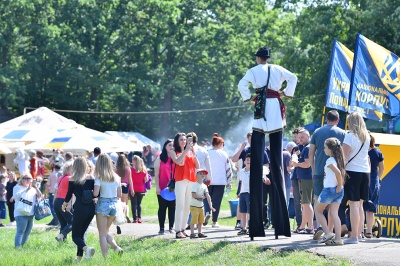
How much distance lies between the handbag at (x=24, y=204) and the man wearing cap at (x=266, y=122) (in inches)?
194

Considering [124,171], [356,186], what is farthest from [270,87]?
[124,171]

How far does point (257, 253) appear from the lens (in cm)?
1213

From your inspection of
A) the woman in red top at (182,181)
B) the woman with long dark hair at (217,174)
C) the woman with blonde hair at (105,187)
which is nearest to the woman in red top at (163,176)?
the woman in red top at (182,181)

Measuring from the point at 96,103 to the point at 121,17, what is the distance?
594 centimetres

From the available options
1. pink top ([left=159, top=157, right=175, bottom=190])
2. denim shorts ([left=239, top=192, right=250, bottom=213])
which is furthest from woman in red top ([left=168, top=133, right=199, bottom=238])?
denim shorts ([left=239, top=192, right=250, bottom=213])

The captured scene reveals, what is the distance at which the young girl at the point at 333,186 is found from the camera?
12.5 metres

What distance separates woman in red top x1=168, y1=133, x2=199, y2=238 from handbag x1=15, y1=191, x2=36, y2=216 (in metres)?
2.92

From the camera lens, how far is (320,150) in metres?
13.2

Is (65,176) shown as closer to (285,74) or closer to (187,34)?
(285,74)

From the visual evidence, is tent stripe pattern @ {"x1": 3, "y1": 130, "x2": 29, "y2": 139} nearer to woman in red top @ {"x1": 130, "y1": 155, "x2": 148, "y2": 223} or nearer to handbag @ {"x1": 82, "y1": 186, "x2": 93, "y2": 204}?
woman in red top @ {"x1": 130, "y1": 155, "x2": 148, "y2": 223}

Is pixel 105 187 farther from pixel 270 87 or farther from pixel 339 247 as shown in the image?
pixel 339 247

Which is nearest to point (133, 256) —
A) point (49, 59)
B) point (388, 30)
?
point (388, 30)

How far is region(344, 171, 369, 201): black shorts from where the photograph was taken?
1310cm

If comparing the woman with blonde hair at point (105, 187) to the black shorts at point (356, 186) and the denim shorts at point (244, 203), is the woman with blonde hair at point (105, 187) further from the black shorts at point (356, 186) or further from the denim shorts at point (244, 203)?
the denim shorts at point (244, 203)
